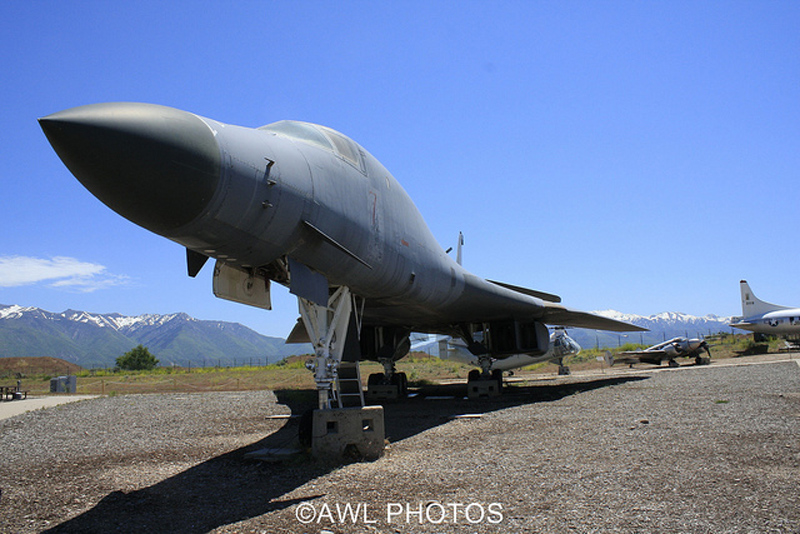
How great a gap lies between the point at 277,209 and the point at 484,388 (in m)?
10.3

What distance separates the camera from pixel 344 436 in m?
6.41

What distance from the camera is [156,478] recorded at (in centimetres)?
570

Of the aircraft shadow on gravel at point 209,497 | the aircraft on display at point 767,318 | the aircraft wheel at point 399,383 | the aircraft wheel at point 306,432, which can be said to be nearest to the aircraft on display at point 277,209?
the aircraft wheel at point 306,432

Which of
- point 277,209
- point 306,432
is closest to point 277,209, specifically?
point 277,209

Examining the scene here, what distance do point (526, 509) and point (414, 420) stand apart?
6063 millimetres

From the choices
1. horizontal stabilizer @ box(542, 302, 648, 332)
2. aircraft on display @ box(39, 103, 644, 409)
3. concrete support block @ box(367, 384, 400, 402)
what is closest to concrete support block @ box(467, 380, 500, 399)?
concrete support block @ box(367, 384, 400, 402)

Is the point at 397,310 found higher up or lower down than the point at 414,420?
higher up

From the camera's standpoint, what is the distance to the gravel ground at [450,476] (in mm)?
3889

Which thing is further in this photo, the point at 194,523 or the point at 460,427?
the point at 460,427

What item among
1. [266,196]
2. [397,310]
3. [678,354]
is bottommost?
[678,354]

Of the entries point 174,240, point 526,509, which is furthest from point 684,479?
point 174,240

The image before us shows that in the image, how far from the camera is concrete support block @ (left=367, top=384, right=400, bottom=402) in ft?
48.9

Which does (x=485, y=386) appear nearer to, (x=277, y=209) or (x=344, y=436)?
(x=344, y=436)

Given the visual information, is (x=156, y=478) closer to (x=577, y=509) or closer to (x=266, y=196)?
(x=266, y=196)
